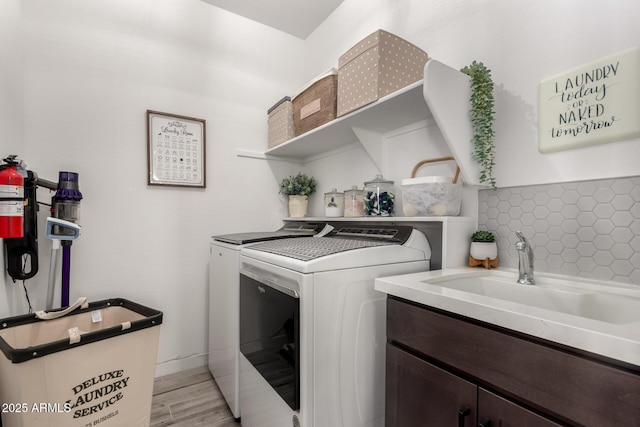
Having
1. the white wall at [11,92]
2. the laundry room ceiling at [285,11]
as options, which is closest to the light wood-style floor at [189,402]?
the white wall at [11,92]

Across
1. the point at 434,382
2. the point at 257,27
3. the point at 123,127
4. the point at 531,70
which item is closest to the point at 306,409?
the point at 434,382

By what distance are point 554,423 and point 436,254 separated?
0.87 meters

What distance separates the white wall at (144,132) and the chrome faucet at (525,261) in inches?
72.9

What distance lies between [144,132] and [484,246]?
2.14 m

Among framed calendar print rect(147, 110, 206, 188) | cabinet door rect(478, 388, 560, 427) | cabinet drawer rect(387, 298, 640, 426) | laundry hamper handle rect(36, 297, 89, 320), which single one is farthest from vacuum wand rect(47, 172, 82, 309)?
cabinet door rect(478, 388, 560, 427)

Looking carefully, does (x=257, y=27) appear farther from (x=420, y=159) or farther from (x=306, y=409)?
(x=306, y=409)

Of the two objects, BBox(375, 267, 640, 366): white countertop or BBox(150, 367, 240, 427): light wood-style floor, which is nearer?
BBox(375, 267, 640, 366): white countertop

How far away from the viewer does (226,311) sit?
171 centimetres

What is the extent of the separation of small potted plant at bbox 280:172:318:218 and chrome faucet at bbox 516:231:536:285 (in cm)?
158

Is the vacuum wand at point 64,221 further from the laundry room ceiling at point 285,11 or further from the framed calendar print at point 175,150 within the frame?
the laundry room ceiling at point 285,11

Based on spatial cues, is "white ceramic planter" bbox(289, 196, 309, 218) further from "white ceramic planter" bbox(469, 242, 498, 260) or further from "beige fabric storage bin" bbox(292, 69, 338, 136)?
"white ceramic planter" bbox(469, 242, 498, 260)

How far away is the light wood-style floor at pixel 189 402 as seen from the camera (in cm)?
160

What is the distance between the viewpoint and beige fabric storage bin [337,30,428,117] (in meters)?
1.38

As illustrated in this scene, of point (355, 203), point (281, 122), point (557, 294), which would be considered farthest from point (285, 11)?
point (557, 294)
